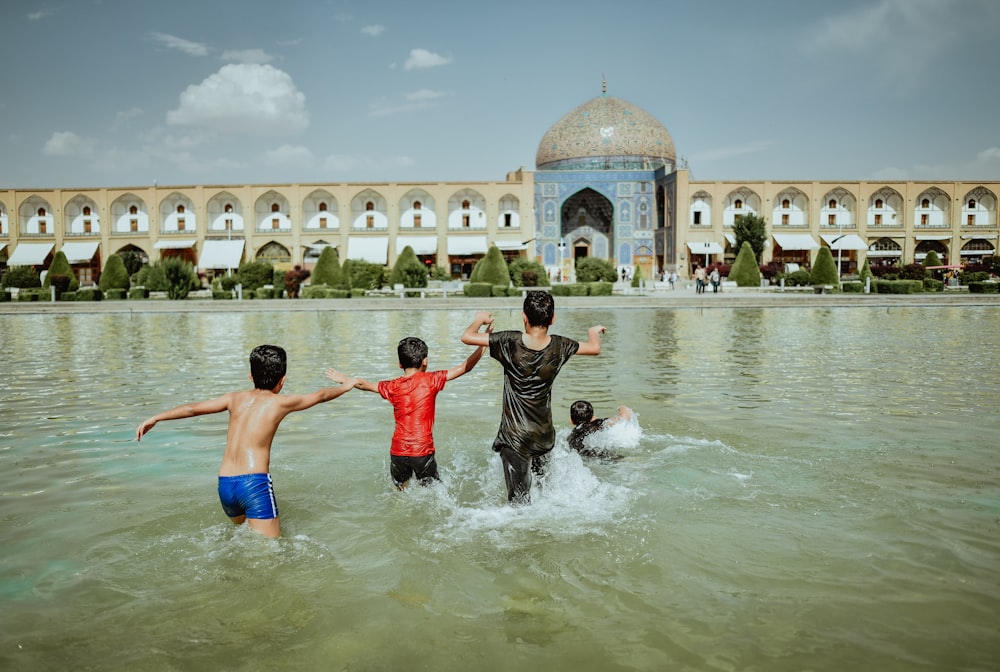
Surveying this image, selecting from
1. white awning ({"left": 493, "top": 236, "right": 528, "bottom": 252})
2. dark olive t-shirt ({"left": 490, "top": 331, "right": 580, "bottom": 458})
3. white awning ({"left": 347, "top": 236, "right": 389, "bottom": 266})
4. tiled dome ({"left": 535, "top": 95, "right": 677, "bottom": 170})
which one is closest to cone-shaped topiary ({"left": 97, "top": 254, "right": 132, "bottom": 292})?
white awning ({"left": 347, "top": 236, "right": 389, "bottom": 266})

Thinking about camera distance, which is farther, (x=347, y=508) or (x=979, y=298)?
(x=979, y=298)

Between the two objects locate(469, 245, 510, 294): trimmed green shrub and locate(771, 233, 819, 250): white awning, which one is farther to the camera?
locate(771, 233, 819, 250): white awning

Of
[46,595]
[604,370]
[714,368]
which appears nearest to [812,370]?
[714,368]

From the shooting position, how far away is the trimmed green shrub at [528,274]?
22.3 m

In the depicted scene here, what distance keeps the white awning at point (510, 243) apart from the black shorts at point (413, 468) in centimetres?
3081

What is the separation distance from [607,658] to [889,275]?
28.1 metres

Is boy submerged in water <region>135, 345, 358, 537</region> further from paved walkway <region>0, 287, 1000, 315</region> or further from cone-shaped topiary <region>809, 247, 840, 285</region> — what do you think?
cone-shaped topiary <region>809, 247, 840, 285</region>

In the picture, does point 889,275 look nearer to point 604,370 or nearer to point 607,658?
point 604,370

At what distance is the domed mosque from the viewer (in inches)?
1367

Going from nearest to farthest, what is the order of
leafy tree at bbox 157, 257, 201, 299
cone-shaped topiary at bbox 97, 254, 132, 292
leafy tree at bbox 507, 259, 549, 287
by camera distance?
1. leafy tree at bbox 157, 257, 201, 299
2. cone-shaped topiary at bbox 97, 254, 132, 292
3. leafy tree at bbox 507, 259, 549, 287

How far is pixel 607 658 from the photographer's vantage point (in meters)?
2.16

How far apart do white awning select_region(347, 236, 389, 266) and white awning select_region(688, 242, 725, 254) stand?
13547mm

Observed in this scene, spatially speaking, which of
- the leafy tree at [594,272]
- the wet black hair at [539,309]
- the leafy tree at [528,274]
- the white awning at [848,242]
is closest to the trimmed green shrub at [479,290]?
the leafy tree at [528,274]

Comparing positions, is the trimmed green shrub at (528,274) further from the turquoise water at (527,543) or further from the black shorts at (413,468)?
the black shorts at (413,468)
